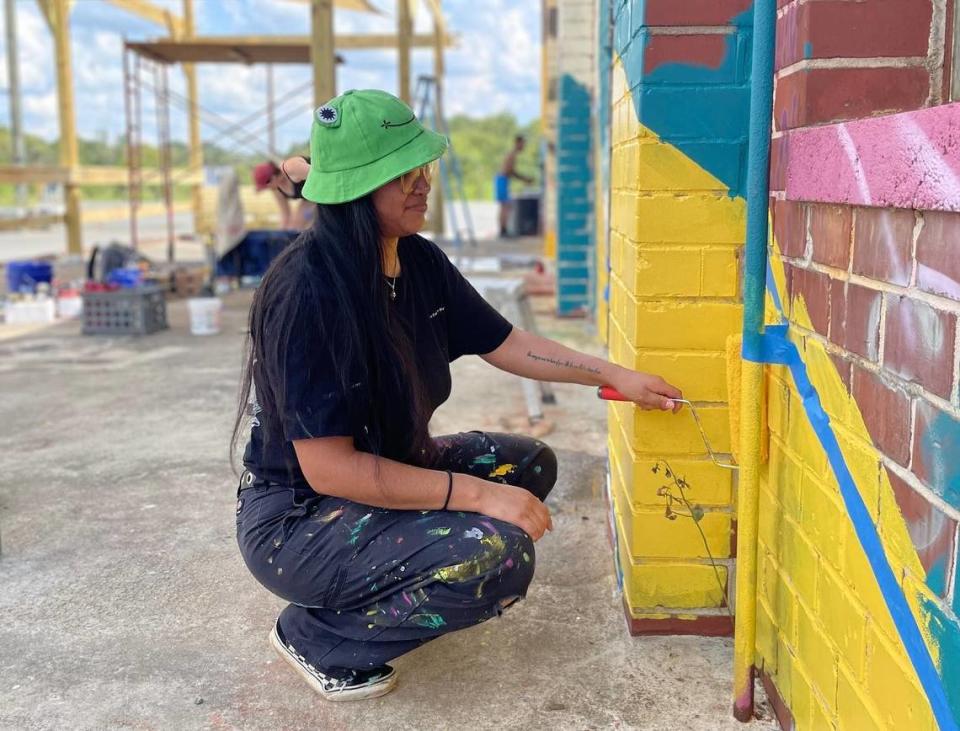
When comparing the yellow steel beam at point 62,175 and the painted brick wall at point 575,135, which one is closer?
the painted brick wall at point 575,135

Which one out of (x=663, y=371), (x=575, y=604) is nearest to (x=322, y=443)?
(x=663, y=371)

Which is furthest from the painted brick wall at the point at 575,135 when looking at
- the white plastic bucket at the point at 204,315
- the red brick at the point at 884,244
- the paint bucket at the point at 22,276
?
the red brick at the point at 884,244

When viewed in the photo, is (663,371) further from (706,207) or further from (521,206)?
(521,206)

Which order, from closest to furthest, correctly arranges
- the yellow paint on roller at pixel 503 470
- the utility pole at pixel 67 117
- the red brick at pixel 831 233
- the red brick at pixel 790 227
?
the red brick at pixel 831 233 → the red brick at pixel 790 227 → the yellow paint on roller at pixel 503 470 → the utility pole at pixel 67 117

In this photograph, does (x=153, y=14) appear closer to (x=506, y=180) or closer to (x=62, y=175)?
(x=62, y=175)

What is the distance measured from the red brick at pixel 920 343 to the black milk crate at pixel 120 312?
686 centimetres

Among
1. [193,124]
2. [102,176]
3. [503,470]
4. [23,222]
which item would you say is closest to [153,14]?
[193,124]

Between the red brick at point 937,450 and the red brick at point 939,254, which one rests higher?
the red brick at point 939,254

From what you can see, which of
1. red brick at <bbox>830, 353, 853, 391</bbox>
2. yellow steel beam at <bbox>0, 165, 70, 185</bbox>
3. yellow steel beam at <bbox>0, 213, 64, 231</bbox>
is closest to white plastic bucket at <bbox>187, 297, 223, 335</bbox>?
yellow steel beam at <bbox>0, 213, 64, 231</bbox>

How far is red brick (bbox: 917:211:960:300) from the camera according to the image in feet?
4.00

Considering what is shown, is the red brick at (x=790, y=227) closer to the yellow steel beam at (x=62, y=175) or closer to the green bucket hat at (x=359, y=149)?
the green bucket hat at (x=359, y=149)

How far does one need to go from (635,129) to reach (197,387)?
3948mm

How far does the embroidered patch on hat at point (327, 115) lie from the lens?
212 centimetres

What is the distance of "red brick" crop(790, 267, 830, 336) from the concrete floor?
939mm
